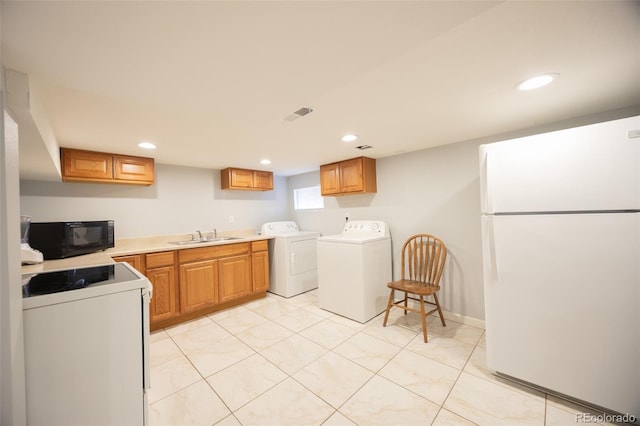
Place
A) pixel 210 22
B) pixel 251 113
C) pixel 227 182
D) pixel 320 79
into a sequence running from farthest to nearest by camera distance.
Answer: pixel 227 182 < pixel 251 113 < pixel 320 79 < pixel 210 22

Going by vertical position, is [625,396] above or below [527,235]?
below

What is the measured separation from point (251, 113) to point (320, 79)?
67 cm

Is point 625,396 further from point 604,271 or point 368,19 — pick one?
point 368,19

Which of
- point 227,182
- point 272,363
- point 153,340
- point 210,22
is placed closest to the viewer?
point 210,22

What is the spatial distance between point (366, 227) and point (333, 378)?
1.96m

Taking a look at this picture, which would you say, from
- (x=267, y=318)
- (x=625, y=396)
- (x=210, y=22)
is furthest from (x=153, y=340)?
(x=625, y=396)

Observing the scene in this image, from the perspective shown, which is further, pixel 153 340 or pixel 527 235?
pixel 153 340

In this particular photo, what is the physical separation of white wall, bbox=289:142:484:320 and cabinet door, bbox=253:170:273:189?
66.0 inches

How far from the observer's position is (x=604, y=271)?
137 centimetres

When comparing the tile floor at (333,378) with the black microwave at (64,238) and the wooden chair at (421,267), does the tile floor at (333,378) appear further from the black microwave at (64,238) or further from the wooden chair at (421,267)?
the black microwave at (64,238)

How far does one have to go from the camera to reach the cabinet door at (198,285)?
2803 millimetres

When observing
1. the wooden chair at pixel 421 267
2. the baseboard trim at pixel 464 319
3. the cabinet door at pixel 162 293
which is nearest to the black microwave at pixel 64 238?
the cabinet door at pixel 162 293

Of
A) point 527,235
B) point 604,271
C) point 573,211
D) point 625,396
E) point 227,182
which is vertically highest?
point 227,182

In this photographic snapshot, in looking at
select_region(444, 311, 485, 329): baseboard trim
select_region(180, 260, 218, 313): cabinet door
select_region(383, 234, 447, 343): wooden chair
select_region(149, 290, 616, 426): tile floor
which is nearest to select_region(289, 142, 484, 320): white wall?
select_region(444, 311, 485, 329): baseboard trim
